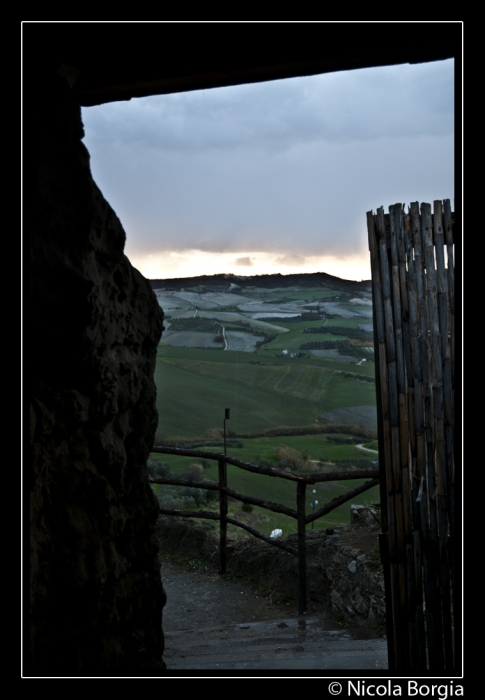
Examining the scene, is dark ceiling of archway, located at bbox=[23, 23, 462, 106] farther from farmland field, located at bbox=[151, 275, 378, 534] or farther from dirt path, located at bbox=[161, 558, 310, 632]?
farmland field, located at bbox=[151, 275, 378, 534]

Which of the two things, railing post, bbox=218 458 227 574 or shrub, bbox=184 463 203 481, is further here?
shrub, bbox=184 463 203 481

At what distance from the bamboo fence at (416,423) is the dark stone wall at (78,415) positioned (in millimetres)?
942

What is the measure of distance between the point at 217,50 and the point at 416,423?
1453 millimetres

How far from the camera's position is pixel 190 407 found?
6668 mm

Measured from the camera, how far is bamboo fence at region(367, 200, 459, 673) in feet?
6.95

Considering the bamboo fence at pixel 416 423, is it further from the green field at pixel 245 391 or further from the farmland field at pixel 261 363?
the green field at pixel 245 391

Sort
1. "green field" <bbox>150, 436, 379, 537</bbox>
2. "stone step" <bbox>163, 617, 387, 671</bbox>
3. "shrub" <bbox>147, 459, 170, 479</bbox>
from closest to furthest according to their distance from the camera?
"stone step" <bbox>163, 617, 387, 671</bbox> → "green field" <bbox>150, 436, 379, 537</bbox> → "shrub" <bbox>147, 459, 170, 479</bbox>

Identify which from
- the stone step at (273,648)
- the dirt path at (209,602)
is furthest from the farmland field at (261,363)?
the stone step at (273,648)

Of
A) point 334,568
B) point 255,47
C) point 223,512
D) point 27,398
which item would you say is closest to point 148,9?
point 255,47

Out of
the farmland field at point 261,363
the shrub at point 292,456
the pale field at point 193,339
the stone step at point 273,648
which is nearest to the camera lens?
the stone step at point 273,648

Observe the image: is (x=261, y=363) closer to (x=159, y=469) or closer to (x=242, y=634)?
(x=159, y=469)

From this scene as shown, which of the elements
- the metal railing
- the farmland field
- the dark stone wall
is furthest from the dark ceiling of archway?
the farmland field

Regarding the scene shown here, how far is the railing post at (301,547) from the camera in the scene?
450 cm

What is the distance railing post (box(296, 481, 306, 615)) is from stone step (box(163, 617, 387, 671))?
0.77ft
